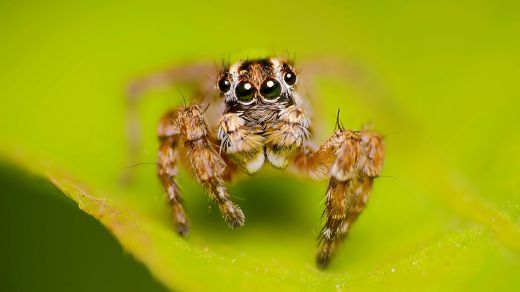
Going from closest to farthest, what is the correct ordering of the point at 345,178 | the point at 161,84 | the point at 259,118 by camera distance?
1. the point at 345,178
2. the point at 259,118
3. the point at 161,84

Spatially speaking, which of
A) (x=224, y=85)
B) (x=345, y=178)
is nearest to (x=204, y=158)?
(x=224, y=85)

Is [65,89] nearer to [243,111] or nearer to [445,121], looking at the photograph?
[243,111]

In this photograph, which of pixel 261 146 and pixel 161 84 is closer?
pixel 261 146

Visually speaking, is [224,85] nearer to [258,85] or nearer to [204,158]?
[258,85]

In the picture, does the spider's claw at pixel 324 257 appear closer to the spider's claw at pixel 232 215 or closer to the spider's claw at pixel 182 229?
the spider's claw at pixel 232 215

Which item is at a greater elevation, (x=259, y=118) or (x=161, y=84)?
(x=161, y=84)

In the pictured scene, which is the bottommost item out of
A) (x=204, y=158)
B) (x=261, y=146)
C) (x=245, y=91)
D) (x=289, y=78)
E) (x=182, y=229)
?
(x=182, y=229)

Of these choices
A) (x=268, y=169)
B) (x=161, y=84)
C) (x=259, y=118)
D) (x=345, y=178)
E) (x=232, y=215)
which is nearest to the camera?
(x=345, y=178)
